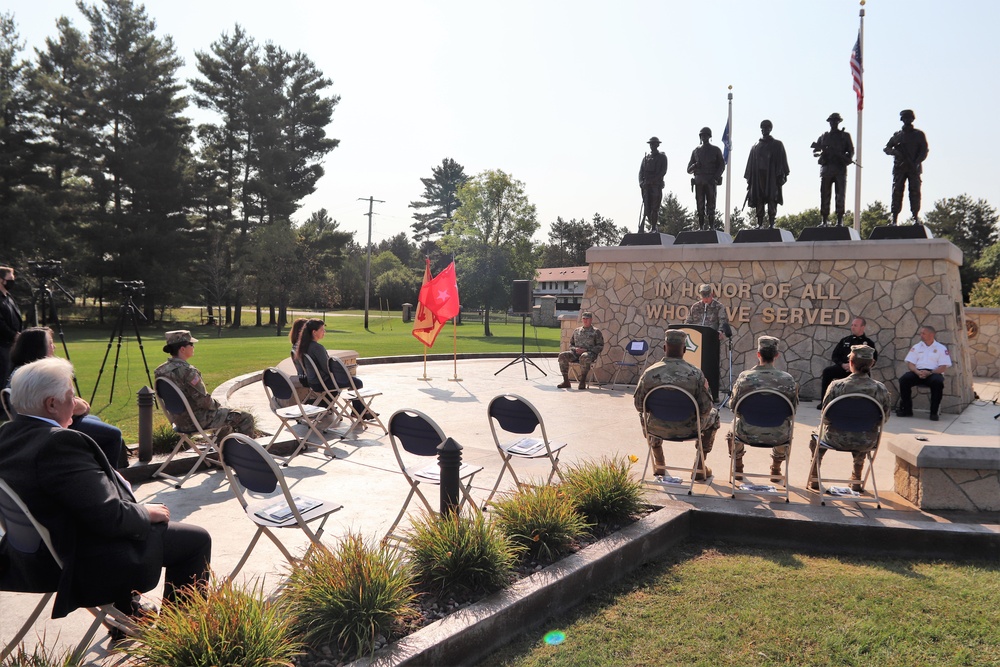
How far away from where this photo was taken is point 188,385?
5922 millimetres

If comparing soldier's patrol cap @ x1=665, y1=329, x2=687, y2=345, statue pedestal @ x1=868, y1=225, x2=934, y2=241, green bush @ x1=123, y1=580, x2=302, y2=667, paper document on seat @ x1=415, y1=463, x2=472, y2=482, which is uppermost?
statue pedestal @ x1=868, y1=225, x2=934, y2=241

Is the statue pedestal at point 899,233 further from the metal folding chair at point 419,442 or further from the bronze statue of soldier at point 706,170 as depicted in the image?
the metal folding chair at point 419,442

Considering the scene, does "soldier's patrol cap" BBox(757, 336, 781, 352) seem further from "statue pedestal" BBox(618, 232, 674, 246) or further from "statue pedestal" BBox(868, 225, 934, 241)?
"statue pedestal" BBox(618, 232, 674, 246)

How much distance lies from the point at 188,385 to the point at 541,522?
3.57 metres

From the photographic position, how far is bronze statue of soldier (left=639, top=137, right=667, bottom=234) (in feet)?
46.3

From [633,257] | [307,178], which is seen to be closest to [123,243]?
[307,178]

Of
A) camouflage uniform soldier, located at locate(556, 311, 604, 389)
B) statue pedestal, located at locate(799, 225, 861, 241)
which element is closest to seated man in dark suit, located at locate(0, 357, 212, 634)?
camouflage uniform soldier, located at locate(556, 311, 604, 389)

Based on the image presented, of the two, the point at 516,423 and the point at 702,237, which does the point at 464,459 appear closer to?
the point at 516,423

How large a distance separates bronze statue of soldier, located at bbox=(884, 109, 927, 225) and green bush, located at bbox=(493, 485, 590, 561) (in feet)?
33.8

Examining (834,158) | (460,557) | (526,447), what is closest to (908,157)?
(834,158)

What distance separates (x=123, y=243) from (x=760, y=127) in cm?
3718

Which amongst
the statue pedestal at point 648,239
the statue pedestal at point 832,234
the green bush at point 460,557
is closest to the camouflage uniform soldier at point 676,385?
the green bush at point 460,557

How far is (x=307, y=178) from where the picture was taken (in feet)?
153

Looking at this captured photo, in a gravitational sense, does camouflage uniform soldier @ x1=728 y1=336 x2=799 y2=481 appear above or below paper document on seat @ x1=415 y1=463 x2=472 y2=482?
above
